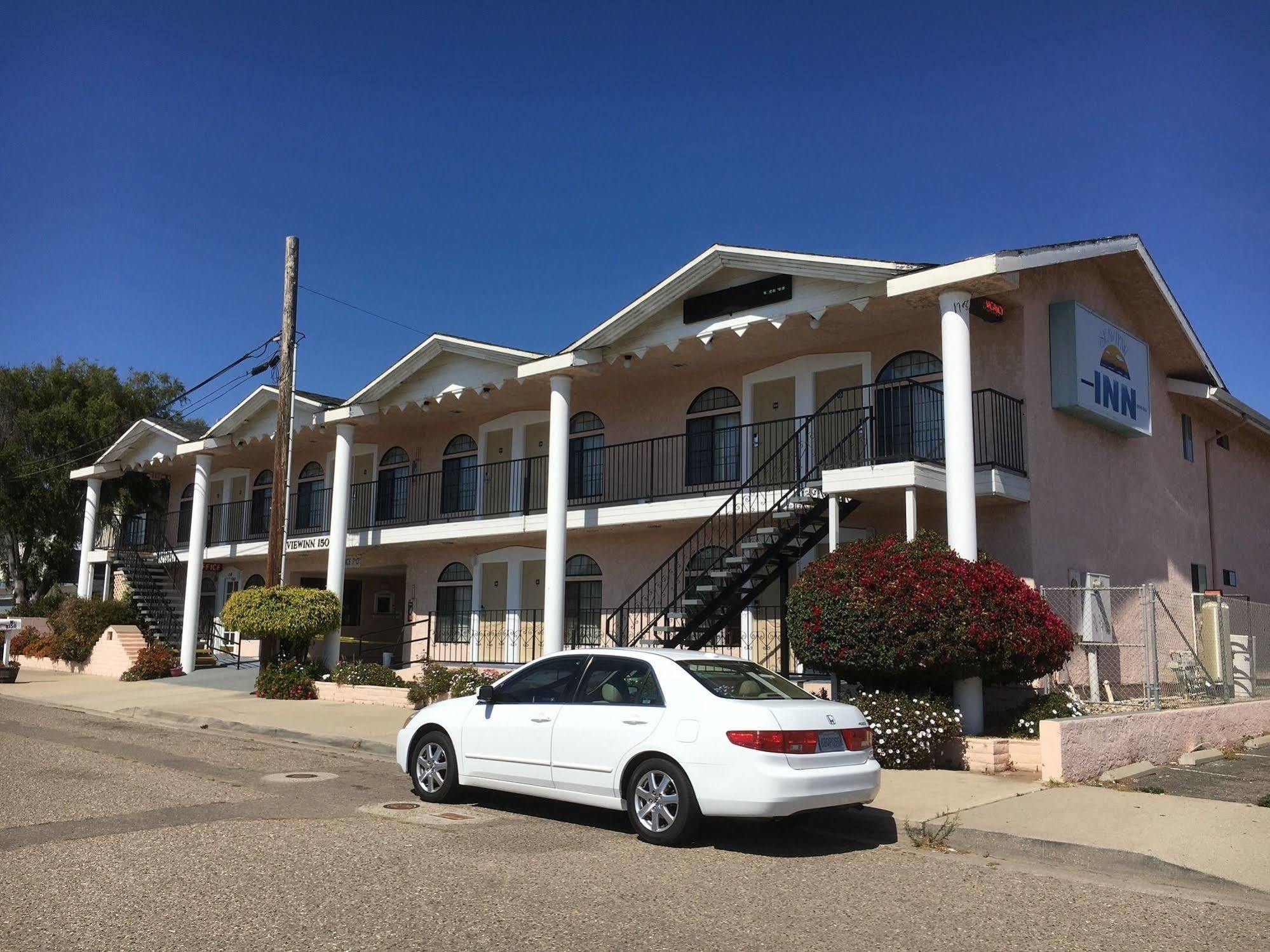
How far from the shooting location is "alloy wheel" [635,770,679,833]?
25.4 ft

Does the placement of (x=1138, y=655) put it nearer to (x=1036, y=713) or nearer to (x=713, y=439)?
(x=1036, y=713)

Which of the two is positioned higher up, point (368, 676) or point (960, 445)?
point (960, 445)

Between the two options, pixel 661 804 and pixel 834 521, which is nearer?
pixel 661 804

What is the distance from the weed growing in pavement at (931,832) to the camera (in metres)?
8.19

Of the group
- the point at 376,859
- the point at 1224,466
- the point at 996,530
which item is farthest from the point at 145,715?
the point at 1224,466

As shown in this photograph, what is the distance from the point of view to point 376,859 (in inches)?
275

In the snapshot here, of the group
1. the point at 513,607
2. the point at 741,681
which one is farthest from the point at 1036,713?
the point at 513,607

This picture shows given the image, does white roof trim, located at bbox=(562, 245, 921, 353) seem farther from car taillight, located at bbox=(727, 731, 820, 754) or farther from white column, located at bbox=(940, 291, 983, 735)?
car taillight, located at bbox=(727, 731, 820, 754)

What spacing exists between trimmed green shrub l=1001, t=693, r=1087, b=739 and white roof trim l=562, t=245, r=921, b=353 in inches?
221

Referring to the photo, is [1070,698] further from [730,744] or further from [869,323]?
[730,744]

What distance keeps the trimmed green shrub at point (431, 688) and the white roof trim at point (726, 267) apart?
226 inches

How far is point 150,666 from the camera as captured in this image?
23594 millimetres

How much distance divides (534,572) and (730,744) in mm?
14403

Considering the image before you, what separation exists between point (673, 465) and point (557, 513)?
2.63 m
